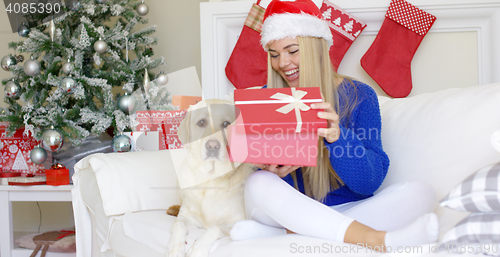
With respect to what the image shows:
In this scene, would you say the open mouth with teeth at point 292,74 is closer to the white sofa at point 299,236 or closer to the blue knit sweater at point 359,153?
the blue knit sweater at point 359,153

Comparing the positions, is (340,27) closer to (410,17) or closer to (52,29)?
(410,17)

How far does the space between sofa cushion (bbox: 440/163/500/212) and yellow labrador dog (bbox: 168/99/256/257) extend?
68 centimetres

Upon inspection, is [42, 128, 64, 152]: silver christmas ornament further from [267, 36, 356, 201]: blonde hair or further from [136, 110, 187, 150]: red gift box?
[267, 36, 356, 201]: blonde hair

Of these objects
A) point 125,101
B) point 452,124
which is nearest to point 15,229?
point 125,101

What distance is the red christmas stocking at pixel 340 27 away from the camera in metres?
2.12

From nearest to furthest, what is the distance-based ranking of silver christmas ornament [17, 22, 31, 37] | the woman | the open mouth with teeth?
the woman → the open mouth with teeth → silver christmas ornament [17, 22, 31, 37]

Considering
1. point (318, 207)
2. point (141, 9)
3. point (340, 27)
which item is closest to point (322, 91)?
point (318, 207)

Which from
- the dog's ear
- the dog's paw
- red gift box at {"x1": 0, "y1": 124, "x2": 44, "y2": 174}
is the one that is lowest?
the dog's paw

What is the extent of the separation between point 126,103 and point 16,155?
2.69ft

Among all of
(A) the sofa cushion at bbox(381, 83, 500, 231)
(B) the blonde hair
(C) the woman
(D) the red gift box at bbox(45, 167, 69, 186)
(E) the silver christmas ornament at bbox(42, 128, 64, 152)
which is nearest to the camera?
(C) the woman

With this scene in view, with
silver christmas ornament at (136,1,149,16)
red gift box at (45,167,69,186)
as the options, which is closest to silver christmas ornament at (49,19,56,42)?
silver christmas ornament at (136,1,149,16)

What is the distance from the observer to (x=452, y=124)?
1.12 metres

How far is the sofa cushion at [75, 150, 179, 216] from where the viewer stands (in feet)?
4.55

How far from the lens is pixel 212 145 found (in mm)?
1279
